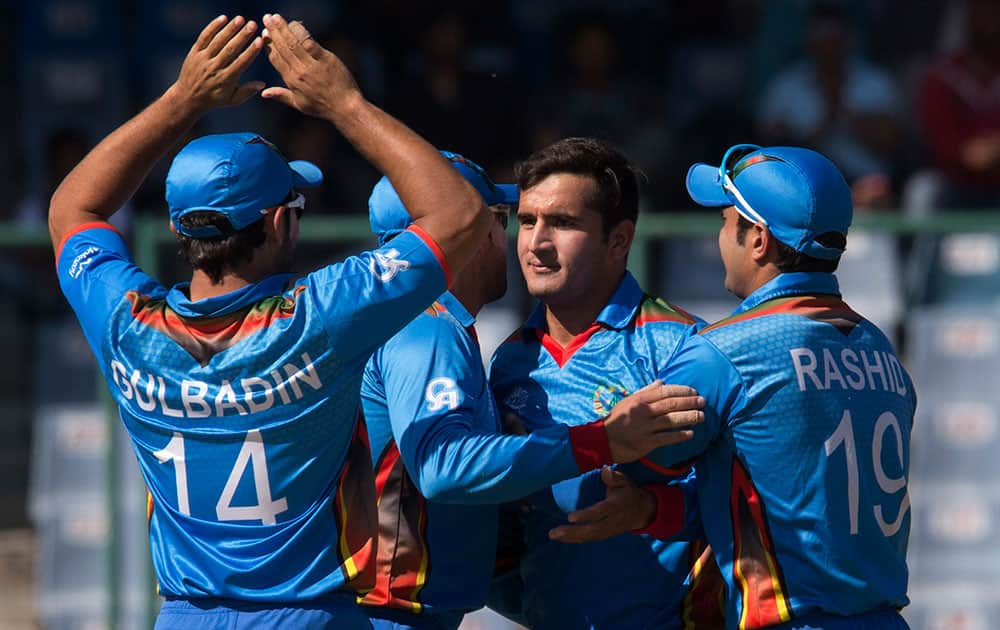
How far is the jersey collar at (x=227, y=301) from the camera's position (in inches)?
138

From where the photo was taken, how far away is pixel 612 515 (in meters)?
3.62

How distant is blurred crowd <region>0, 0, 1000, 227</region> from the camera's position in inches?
332

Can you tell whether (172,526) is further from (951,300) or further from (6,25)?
(6,25)

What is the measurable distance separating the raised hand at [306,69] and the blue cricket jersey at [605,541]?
94 cm

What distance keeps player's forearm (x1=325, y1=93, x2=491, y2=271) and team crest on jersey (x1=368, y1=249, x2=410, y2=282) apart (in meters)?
0.10

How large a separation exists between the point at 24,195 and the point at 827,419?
285 inches

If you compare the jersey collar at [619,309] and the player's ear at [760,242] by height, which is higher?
the player's ear at [760,242]

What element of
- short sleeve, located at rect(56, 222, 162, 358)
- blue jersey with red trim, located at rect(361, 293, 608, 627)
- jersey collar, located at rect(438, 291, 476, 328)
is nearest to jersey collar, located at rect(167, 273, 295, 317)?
short sleeve, located at rect(56, 222, 162, 358)

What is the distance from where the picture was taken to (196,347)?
3496 millimetres

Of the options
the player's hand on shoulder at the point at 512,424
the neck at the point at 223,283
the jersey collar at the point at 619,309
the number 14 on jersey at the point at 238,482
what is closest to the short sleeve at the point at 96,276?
the neck at the point at 223,283

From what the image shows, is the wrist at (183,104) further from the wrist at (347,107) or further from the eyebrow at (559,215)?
the eyebrow at (559,215)

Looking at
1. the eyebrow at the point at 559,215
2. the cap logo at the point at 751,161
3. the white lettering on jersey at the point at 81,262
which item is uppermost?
the cap logo at the point at 751,161

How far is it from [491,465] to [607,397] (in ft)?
1.63

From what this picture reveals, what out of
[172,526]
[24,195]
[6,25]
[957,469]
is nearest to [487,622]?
[957,469]
